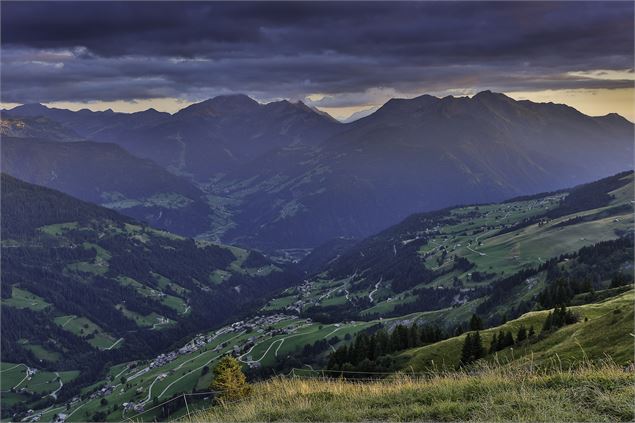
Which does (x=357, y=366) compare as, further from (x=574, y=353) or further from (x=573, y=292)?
(x=573, y=292)

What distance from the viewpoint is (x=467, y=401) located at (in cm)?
1516

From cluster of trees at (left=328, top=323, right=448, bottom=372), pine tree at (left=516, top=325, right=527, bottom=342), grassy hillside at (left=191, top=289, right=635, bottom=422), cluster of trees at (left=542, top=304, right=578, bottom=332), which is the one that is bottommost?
cluster of trees at (left=328, top=323, right=448, bottom=372)

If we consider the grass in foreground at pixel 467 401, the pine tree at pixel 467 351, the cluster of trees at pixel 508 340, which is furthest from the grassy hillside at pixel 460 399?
the cluster of trees at pixel 508 340

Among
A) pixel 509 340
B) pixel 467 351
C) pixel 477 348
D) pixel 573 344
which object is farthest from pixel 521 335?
pixel 573 344

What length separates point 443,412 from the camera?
566 inches

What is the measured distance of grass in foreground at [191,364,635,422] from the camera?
13.5 m

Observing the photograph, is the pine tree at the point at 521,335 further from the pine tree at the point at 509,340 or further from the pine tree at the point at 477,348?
the pine tree at the point at 477,348

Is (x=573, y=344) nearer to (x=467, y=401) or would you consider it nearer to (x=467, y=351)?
(x=467, y=351)

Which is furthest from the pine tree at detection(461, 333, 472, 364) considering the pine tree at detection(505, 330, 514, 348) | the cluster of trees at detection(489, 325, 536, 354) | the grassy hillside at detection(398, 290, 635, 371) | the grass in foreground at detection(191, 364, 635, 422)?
the grass in foreground at detection(191, 364, 635, 422)

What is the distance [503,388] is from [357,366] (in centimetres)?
6881

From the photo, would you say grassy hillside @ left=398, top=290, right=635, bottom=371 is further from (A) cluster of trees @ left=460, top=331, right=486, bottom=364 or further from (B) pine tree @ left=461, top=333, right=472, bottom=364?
(A) cluster of trees @ left=460, top=331, right=486, bottom=364

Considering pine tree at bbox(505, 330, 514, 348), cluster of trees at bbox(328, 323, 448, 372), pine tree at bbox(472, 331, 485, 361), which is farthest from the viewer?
cluster of trees at bbox(328, 323, 448, 372)

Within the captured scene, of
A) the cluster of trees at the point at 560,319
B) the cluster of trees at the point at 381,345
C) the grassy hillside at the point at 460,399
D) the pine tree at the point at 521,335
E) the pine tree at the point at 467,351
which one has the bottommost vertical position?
the cluster of trees at the point at 381,345

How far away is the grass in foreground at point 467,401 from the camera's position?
13523mm
